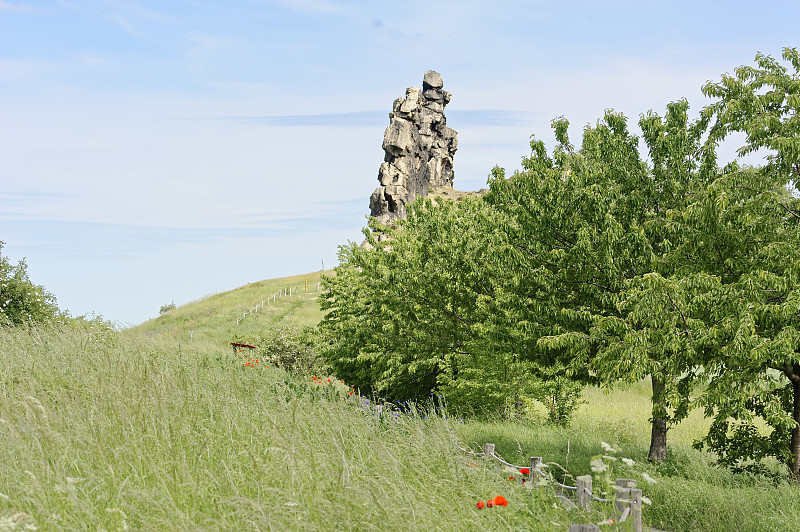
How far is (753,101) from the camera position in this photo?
12078 mm

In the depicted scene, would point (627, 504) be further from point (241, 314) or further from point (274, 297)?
point (274, 297)

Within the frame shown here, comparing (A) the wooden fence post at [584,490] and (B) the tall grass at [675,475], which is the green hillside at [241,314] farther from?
(A) the wooden fence post at [584,490]

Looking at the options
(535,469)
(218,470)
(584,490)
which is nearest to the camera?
(218,470)

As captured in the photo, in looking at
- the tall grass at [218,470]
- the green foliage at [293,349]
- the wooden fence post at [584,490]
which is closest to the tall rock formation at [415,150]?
the green foliage at [293,349]

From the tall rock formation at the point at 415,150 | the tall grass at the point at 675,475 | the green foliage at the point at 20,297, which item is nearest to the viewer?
the tall grass at the point at 675,475

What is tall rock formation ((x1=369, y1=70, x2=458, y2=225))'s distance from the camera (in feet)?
286

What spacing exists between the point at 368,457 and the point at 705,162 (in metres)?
10.6

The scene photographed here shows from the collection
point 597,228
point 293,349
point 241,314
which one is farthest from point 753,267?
point 241,314

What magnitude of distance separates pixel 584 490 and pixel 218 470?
11.7ft

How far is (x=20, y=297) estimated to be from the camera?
2267cm

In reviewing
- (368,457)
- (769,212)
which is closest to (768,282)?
(769,212)

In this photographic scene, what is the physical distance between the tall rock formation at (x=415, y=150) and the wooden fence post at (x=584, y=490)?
2864 inches

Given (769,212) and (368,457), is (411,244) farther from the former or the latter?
(368,457)

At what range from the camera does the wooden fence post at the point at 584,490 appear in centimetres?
661
